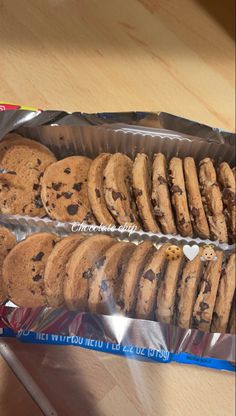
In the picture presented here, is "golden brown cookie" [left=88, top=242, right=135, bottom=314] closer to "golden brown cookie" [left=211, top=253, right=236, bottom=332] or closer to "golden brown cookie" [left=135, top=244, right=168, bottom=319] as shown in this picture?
A: "golden brown cookie" [left=135, top=244, right=168, bottom=319]

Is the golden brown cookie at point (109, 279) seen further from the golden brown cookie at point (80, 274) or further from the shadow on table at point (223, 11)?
the shadow on table at point (223, 11)

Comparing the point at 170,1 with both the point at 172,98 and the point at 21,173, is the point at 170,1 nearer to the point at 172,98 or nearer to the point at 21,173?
the point at 172,98

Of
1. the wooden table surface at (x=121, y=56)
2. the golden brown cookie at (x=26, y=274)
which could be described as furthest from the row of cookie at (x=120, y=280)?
the wooden table surface at (x=121, y=56)

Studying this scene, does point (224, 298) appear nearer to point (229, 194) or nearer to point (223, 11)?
point (229, 194)

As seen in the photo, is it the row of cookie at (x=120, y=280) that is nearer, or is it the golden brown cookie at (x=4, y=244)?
the row of cookie at (x=120, y=280)

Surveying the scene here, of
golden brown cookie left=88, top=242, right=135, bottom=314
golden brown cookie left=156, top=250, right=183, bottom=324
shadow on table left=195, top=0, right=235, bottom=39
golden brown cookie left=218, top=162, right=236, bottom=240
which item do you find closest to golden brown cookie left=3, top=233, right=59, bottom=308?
golden brown cookie left=88, top=242, right=135, bottom=314

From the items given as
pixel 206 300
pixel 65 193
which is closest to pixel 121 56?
pixel 65 193

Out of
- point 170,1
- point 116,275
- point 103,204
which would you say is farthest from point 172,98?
point 116,275
